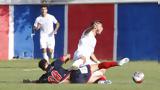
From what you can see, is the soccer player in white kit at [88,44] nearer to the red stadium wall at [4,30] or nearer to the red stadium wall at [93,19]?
the red stadium wall at [93,19]

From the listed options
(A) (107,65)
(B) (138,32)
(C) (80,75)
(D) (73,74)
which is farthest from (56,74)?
(B) (138,32)

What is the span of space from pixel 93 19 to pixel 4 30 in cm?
397

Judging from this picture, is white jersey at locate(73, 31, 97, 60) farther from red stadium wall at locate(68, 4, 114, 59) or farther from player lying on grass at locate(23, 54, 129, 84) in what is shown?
red stadium wall at locate(68, 4, 114, 59)

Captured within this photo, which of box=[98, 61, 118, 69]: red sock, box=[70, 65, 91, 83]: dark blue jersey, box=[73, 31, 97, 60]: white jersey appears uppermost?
box=[73, 31, 97, 60]: white jersey

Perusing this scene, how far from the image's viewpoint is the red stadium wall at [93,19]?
97.8ft

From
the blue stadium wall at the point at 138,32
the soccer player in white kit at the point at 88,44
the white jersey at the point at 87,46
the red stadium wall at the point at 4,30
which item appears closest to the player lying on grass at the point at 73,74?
the soccer player in white kit at the point at 88,44

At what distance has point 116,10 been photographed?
97.3 feet

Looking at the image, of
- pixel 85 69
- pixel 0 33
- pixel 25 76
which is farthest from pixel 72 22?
pixel 85 69

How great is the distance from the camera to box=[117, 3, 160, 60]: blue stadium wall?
29344 millimetres

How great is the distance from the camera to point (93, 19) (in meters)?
30.1

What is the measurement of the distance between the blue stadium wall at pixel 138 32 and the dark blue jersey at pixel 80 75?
49.3 feet

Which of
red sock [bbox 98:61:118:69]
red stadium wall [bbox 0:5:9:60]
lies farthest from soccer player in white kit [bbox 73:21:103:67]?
red stadium wall [bbox 0:5:9:60]

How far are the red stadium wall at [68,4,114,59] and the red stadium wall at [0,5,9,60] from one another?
9.18 feet

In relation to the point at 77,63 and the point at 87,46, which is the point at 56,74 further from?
the point at 87,46
